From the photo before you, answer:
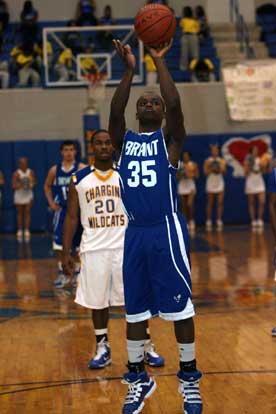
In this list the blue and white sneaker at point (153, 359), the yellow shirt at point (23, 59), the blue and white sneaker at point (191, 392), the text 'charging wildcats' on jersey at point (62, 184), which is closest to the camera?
the blue and white sneaker at point (191, 392)

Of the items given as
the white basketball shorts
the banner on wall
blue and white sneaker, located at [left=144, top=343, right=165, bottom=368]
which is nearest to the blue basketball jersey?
the white basketball shorts

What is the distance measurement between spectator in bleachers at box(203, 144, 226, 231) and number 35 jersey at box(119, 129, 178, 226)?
48.9ft

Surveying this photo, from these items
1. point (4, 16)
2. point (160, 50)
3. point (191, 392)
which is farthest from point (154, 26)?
point (4, 16)

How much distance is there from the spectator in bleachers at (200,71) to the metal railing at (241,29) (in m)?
1.50

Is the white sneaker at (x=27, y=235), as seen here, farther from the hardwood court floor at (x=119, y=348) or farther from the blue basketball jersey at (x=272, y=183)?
the blue basketball jersey at (x=272, y=183)

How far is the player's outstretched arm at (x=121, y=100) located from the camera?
591 centimetres

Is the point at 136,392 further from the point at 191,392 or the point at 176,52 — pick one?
the point at 176,52

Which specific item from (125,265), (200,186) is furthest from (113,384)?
(200,186)

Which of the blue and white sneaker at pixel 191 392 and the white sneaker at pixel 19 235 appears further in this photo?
the white sneaker at pixel 19 235

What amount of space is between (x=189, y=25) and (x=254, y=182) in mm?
4386

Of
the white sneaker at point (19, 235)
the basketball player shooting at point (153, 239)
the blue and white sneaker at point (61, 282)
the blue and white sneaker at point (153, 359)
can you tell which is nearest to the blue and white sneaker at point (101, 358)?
the blue and white sneaker at point (153, 359)

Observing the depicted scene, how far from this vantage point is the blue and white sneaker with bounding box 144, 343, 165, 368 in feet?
24.5

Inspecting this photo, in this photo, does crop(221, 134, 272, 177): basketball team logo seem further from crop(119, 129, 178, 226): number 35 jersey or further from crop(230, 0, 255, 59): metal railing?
crop(119, 129, 178, 226): number 35 jersey

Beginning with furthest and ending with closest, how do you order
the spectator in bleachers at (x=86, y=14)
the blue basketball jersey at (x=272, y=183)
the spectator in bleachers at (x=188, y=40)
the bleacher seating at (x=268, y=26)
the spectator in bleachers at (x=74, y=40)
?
the bleacher seating at (x=268, y=26) < the spectator in bleachers at (x=86, y=14) < the spectator in bleachers at (x=188, y=40) < the spectator in bleachers at (x=74, y=40) < the blue basketball jersey at (x=272, y=183)
